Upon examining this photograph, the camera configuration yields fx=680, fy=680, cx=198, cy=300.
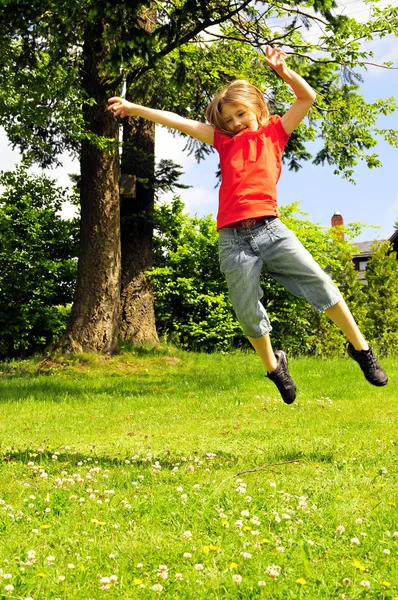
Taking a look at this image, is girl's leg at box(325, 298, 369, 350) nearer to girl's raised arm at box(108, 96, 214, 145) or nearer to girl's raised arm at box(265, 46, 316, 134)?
girl's raised arm at box(265, 46, 316, 134)

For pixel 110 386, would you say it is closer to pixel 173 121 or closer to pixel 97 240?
pixel 97 240

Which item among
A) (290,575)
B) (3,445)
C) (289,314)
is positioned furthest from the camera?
(289,314)

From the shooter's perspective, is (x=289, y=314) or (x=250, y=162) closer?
(x=250, y=162)

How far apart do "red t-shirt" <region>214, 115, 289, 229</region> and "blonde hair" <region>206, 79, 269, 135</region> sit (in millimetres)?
147

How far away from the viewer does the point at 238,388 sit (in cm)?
1151

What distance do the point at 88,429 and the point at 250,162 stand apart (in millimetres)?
4525

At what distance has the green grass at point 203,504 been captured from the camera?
296 cm

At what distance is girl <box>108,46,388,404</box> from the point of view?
4750 mm

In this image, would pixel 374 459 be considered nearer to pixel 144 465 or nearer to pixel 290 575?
pixel 144 465

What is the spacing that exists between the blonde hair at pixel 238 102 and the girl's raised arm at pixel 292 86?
20cm

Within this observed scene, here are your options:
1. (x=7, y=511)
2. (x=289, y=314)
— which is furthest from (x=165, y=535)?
(x=289, y=314)

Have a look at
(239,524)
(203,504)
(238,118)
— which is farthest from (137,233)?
(239,524)

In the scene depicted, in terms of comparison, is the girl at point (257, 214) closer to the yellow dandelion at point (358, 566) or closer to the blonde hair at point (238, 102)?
the blonde hair at point (238, 102)

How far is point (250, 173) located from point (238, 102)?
60cm
